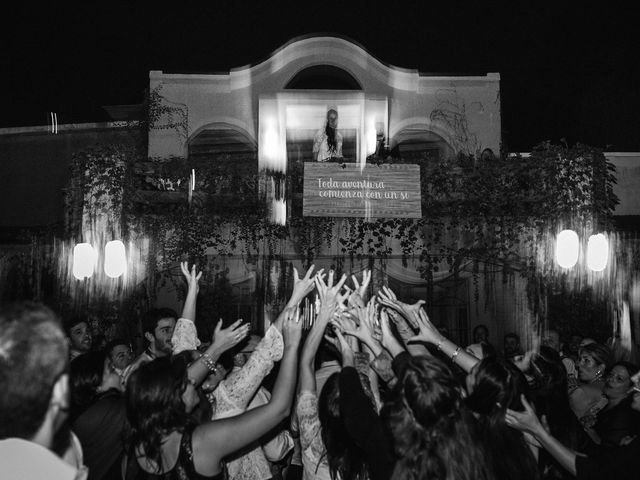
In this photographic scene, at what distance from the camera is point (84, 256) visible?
8.95 metres

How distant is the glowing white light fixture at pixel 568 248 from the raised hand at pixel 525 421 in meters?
5.79

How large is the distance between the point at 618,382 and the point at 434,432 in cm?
294

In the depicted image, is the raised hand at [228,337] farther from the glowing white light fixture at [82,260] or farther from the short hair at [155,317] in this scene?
the glowing white light fixture at [82,260]

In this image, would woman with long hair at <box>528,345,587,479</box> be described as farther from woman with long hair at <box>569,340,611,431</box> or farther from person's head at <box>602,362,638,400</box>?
woman with long hair at <box>569,340,611,431</box>

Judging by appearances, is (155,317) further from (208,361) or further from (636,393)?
(636,393)

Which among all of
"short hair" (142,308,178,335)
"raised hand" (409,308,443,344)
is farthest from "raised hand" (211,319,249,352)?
"short hair" (142,308,178,335)

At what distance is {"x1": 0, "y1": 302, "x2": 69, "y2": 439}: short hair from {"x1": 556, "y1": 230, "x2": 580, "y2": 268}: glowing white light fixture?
8.07 metres

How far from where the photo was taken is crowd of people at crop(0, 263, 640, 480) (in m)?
1.45

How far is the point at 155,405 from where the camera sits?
9.20 ft

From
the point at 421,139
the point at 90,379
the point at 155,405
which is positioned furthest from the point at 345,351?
the point at 421,139

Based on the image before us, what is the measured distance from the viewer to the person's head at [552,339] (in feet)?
31.0

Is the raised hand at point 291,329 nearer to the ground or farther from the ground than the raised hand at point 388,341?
farther from the ground

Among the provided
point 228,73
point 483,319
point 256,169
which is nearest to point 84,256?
point 256,169

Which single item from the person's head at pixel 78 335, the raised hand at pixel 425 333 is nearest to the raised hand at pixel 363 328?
the raised hand at pixel 425 333
